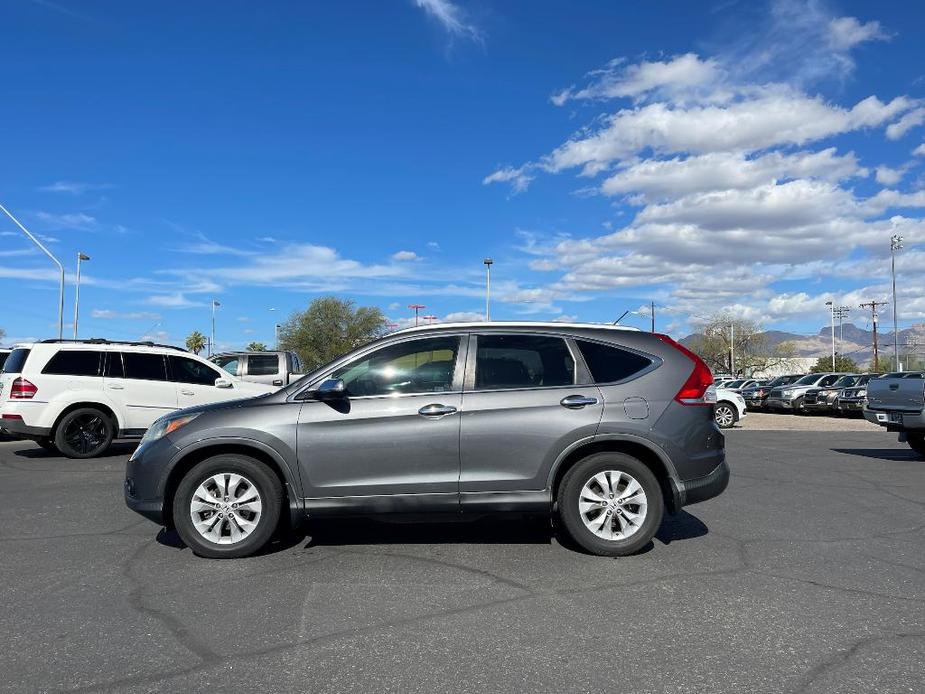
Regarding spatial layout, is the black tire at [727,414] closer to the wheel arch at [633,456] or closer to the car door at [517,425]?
the wheel arch at [633,456]

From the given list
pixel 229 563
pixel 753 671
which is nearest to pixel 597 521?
pixel 753 671

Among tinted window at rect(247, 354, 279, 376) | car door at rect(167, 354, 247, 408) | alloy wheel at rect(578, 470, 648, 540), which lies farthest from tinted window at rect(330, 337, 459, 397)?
tinted window at rect(247, 354, 279, 376)

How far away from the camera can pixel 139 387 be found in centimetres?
1263

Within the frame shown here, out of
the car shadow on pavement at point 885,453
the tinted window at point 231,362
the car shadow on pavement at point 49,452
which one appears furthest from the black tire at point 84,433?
the car shadow on pavement at point 885,453

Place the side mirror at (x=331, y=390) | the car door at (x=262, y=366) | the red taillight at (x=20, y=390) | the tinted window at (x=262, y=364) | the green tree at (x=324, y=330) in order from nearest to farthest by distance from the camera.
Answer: the side mirror at (x=331, y=390)
the red taillight at (x=20, y=390)
the car door at (x=262, y=366)
the tinted window at (x=262, y=364)
the green tree at (x=324, y=330)

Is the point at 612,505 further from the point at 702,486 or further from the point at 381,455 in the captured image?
the point at 381,455

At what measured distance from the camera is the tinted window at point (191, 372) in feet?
43.0

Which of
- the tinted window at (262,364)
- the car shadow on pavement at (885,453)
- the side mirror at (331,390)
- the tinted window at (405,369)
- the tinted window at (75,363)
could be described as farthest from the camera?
the tinted window at (262,364)

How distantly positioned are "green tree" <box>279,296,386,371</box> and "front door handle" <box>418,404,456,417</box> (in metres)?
70.7

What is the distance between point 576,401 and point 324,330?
7240 cm

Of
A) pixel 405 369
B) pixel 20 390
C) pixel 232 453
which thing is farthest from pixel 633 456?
pixel 20 390

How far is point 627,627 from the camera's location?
4121mm

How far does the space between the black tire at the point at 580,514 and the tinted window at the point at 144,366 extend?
951 cm

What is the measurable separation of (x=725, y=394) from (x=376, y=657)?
18136mm
